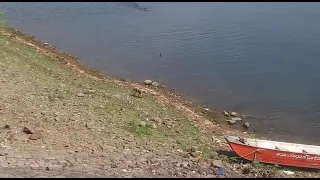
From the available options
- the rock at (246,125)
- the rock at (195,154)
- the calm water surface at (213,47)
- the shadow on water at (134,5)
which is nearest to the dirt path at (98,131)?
the rock at (195,154)

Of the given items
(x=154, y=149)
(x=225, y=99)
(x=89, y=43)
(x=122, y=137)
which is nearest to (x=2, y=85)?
(x=122, y=137)

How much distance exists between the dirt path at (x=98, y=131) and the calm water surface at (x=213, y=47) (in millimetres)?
2652

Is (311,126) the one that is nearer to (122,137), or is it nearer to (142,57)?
(122,137)

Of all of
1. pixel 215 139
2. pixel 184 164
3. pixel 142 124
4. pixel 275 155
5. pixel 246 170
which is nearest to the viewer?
pixel 184 164

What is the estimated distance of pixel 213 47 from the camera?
25.8 m

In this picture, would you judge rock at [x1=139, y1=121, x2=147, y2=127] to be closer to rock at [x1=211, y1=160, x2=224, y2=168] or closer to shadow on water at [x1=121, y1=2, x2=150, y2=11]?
rock at [x1=211, y1=160, x2=224, y2=168]

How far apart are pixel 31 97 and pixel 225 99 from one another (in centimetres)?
820

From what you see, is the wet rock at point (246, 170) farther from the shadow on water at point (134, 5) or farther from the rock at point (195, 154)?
the shadow on water at point (134, 5)

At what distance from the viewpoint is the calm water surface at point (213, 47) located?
763 inches

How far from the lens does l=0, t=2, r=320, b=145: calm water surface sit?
19.4 metres

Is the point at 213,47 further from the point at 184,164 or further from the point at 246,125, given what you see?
the point at 184,164

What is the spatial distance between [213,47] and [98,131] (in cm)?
1399

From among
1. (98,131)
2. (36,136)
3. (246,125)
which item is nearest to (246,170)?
(98,131)

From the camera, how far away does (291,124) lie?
57.2 ft
